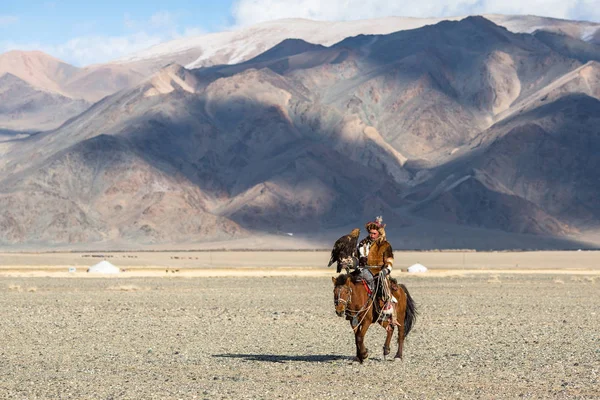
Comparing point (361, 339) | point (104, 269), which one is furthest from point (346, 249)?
point (104, 269)

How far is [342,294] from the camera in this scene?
17078 millimetres

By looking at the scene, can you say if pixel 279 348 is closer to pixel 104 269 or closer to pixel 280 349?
pixel 280 349

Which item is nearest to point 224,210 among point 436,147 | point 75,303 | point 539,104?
point 436,147

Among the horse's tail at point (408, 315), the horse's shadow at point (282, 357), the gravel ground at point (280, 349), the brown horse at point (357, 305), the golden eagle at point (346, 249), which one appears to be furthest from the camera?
the horse's shadow at point (282, 357)

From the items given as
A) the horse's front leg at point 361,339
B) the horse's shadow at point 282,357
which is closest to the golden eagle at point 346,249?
the horse's front leg at point 361,339

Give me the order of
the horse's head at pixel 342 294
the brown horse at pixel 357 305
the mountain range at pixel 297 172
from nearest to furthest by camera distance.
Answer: the horse's head at pixel 342 294 < the brown horse at pixel 357 305 < the mountain range at pixel 297 172

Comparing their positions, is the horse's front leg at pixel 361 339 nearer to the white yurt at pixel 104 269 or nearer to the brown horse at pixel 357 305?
the brown horse at pixel 357 305

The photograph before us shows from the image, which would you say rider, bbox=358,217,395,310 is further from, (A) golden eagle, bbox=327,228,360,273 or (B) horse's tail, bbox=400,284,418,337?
(B) horse's tail, bbox=400,284,418,337

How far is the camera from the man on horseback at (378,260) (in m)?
17.6

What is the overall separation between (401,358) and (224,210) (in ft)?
464

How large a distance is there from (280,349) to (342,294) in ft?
14.5

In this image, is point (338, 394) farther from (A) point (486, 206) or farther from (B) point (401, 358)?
(A) point (486, 206)

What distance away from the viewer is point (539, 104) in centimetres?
18862

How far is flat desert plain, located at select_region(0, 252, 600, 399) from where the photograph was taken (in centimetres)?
1536
